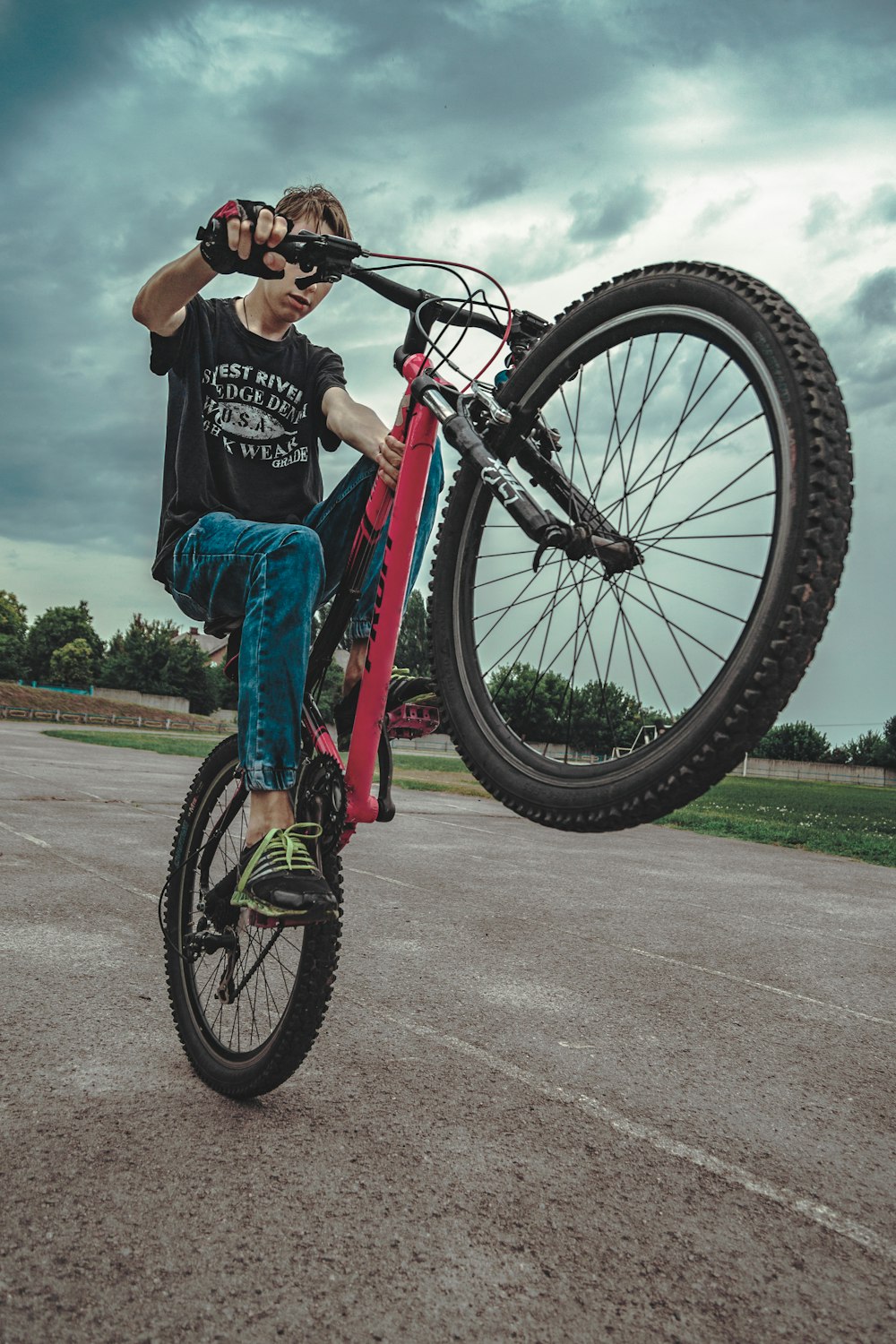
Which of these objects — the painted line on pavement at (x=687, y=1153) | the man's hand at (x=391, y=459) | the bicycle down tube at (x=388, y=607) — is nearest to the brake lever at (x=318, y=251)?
the bicycle down tube at (x=388, y=607)

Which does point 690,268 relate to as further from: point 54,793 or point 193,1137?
point 54,793

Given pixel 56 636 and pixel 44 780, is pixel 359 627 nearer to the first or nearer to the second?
pixel 44 780

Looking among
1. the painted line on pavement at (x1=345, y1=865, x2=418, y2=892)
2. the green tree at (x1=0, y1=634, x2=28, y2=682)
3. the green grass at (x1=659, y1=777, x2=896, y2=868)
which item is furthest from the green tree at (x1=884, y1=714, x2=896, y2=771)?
the green tree at (x1=0, y1=634, x2=28, y2=682)

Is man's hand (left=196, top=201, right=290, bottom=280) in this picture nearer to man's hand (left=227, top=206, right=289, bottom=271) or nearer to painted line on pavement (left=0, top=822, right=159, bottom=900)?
man's hand (left=227, top=206, right=289, bottom=271)

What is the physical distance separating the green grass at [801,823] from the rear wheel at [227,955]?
11045mm

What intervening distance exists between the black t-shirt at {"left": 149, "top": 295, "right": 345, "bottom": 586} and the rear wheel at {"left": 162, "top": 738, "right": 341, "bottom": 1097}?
786 millimetres

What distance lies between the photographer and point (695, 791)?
5.95 feet

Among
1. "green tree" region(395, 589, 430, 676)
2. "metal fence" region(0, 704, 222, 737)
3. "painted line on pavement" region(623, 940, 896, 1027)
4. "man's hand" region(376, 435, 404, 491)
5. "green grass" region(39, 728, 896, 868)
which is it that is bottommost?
"metal fence" region(0, 704, 222, 737)

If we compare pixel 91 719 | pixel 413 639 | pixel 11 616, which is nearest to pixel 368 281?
pixel 413 639

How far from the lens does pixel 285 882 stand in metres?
2.36

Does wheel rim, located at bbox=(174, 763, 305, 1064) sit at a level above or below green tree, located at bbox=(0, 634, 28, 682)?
below

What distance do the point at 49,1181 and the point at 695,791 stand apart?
74.7 inches

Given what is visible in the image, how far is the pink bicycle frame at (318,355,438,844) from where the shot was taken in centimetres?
245

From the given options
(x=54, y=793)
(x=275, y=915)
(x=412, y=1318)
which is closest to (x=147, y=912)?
(x=275, y=915)
